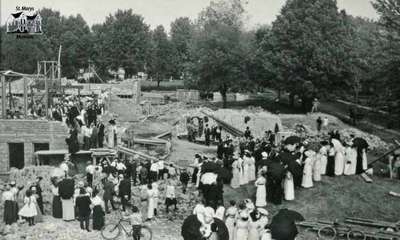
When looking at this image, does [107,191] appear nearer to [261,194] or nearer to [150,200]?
[150,200]

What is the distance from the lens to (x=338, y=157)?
78.1ft

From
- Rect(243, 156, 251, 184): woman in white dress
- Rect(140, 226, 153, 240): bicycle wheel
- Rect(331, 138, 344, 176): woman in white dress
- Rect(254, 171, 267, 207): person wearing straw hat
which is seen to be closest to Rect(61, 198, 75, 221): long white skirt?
Rect(140, 226, 153, 240): bicycle wheel

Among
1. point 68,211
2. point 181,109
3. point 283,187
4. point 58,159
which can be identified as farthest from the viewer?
point 181,109

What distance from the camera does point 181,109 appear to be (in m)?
56.6

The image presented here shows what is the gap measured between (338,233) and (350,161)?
20.7 ft

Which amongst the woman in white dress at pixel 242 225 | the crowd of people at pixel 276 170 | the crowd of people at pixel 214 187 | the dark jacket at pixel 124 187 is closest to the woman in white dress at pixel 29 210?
the crowd of people at pixel 214 187

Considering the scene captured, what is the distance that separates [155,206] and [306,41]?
34.5 m

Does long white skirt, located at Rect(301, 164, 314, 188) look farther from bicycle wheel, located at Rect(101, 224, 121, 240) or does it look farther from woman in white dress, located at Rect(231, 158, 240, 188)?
bicycle wheel, located at Rect(101, 224, 121, 240)

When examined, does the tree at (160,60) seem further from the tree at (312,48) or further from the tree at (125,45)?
the tree at (312,48)

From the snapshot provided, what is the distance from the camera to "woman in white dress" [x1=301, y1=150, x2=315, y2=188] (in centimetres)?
2227

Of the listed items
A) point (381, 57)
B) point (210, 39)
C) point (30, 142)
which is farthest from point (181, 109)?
point (30, 142)

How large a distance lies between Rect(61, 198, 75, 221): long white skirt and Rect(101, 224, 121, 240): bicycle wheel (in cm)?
212

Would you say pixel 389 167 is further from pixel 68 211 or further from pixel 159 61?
pixel 159 61

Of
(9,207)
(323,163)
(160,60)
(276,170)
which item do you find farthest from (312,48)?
(160,60)
